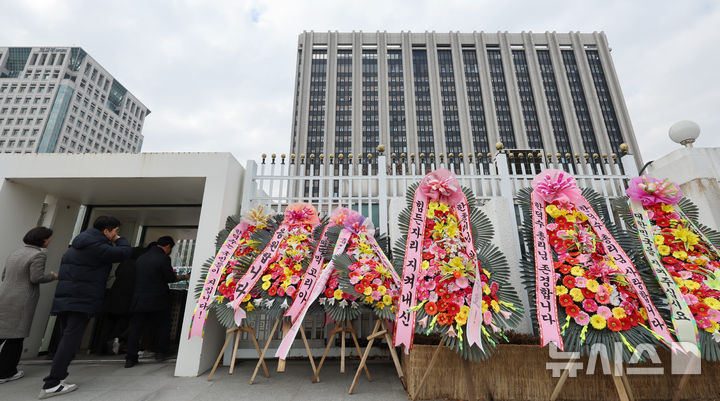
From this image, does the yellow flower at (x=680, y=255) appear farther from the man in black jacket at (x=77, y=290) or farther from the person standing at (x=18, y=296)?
the person standing at (x=18, y=296)

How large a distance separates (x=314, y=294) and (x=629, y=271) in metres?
2.48

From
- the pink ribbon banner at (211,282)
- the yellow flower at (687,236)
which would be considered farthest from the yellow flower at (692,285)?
the pink ribbon banner at (211,282)

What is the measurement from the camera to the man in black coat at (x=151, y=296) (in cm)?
316

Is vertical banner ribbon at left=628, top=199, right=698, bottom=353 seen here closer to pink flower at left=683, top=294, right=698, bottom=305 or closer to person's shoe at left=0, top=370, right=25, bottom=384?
pink flower at left=683, top=294, right=698, bottom=305

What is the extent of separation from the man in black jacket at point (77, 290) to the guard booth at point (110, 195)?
0.72 metres

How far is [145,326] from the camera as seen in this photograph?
330 centimetres

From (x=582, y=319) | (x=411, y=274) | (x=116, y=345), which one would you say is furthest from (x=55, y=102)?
(x=582, y=319)

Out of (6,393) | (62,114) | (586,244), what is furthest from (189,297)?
(62,114)

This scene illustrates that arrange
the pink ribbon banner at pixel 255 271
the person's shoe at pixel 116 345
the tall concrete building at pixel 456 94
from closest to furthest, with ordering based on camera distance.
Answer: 1. the pink ribbon banner at pixel 255 271
2. the person's shoe at pixel 116 345
3. the tall concrete building at pixel 456 94

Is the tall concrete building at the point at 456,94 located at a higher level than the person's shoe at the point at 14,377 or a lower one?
higher

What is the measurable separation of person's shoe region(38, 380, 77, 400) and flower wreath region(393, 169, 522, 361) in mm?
2816

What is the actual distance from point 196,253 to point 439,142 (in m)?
42.7

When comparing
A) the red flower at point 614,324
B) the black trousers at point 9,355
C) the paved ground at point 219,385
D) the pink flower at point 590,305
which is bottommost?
the paved ground at point 219,385

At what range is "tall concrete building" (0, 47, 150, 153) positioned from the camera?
4809 cm
